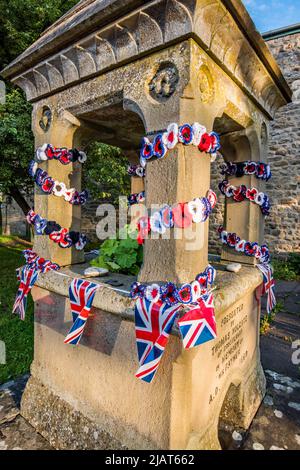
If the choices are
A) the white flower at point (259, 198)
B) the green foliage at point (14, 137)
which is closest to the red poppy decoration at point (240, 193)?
the white flower at point (259, 198)

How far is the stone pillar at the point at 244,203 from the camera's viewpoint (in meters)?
2.66

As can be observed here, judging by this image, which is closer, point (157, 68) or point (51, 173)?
point (157, 68)

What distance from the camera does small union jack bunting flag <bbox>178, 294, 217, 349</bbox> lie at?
59.5 inches

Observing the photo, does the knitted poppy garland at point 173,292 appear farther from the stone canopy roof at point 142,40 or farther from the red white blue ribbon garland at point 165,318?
the stone canopy roof at point 142,40

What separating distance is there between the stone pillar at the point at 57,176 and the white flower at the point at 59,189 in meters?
0.07

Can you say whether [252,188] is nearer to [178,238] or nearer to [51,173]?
[178,238]

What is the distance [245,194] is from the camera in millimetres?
2666

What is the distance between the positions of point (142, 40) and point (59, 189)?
4.37 ft

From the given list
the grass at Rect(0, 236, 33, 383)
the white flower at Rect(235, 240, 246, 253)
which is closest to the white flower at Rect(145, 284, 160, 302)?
the white flower at Rect(235, 240, 246, 253)

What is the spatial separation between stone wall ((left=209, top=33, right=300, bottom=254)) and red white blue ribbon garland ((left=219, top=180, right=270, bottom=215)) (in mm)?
6176

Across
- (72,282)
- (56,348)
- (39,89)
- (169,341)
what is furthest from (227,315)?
(39,89)

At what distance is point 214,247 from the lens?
30.7 ft

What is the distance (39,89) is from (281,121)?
7868mm

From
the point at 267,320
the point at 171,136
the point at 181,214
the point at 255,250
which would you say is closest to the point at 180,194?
the point at 181,214
